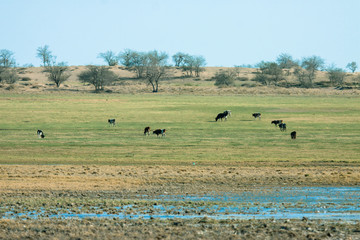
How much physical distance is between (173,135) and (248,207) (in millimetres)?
21958

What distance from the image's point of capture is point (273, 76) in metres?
130

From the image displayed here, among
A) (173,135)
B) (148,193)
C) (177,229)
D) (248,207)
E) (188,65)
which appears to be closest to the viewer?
(177,229)

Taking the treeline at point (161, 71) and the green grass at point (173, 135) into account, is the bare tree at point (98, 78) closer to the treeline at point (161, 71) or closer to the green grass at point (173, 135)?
the treeline at point (161, 71)

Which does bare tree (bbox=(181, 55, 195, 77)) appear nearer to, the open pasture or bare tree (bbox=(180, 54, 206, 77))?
bare tree (bbox=(180, 54, 206, 77))

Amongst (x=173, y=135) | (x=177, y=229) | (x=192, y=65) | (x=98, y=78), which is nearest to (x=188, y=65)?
(x=192, y=65)

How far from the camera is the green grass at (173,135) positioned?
27656 millimetres

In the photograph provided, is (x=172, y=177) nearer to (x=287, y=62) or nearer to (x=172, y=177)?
(x=172, y=177)

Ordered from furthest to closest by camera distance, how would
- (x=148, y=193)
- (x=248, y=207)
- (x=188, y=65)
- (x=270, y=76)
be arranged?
1. (x=188, y=65)
2. (x=270, y=76)
3. (x=148, y=193)
4. (x=248, y=207)

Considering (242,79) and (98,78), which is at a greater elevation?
(98,78)

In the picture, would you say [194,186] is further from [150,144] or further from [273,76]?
[273,76]

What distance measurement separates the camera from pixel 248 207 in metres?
15.9

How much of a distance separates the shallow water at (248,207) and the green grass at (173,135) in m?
8.10

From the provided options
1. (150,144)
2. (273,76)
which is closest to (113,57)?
(273,76)

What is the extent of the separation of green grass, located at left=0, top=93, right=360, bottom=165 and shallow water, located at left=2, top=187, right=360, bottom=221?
8096 mm
